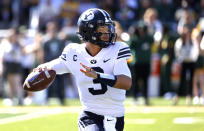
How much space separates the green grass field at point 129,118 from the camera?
26.3 feet

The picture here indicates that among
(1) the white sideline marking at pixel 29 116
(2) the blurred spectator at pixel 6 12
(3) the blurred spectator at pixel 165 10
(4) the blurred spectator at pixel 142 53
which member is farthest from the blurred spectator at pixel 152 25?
(2) the blurred spectator at pixel 6 12

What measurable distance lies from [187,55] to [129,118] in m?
2.71

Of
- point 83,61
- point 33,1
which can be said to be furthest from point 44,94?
point 83,61

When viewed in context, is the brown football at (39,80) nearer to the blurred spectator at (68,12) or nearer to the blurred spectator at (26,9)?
the blurred spectator at (68,12)

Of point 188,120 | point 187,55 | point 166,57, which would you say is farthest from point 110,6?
point 188,120

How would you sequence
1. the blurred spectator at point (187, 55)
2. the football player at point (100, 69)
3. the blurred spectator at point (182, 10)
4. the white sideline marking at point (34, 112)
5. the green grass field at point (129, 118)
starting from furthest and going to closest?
1. the blurred spectator at point (182, 10)
2. the blurred spectator at point (187, 55)
3. the white sideline marking at point (34, 112)
4. the green grass field at point (129, 118)
5. the football player at point (100, 69)

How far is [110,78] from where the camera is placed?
14.9ft

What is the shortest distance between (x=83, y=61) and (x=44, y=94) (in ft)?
25.3

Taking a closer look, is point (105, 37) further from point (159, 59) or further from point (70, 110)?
point (159, 59)

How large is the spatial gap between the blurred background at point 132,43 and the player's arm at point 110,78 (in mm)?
5434

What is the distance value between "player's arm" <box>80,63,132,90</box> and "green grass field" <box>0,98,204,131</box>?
3.25 metres

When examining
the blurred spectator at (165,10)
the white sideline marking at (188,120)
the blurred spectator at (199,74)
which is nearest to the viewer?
the white sideline marking at (188,120)

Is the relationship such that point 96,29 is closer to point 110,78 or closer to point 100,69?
point 100,69

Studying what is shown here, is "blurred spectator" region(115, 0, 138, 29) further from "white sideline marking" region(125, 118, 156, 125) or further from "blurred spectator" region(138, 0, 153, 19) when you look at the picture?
"white sideline marking" region(125, 118, 156, 125)
